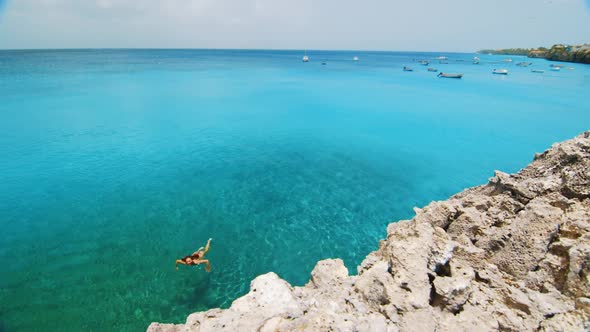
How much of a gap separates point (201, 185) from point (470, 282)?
16.3 meters

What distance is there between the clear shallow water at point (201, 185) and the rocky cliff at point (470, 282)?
628 centimetres

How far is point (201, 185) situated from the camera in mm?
18094

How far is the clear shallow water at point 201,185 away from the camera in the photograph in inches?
427

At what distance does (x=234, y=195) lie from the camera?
17156 mm

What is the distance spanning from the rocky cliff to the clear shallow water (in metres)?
6.28

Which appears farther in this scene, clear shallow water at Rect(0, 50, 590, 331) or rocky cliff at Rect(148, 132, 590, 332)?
clear shallow water at Rect(0, 50, 590, 331)

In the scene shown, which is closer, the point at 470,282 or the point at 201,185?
the point at 470,282

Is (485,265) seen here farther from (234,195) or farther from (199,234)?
(234,195)

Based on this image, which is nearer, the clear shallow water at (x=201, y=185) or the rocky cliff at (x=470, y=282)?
the rocky cliff at (x=470, y=282)

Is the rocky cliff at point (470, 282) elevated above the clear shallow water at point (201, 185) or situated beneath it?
elevated above

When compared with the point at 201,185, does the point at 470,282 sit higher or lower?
higher

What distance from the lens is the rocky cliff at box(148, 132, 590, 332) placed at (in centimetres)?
456

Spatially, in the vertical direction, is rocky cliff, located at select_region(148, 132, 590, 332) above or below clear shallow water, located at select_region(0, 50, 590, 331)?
above

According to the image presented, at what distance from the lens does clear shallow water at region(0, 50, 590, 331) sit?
10.8 m
